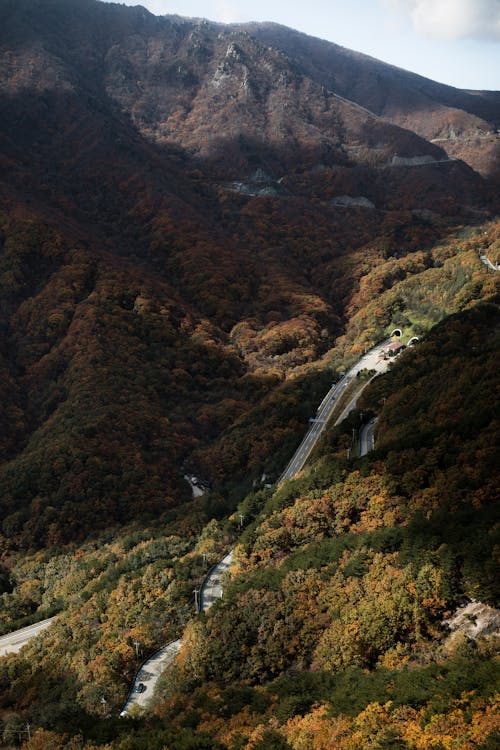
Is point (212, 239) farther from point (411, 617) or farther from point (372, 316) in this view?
point (411, 617)

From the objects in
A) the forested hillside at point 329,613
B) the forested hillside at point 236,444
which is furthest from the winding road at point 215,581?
the forested hillside at point 329,613

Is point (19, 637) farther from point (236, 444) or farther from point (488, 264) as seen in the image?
point (488, 264)

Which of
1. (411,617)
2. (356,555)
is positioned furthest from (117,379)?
(411,617)

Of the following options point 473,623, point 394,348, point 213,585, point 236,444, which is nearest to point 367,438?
point 213,585

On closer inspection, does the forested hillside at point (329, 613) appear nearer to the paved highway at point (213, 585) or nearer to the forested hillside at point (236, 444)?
the forested hillside at point (236, 444)

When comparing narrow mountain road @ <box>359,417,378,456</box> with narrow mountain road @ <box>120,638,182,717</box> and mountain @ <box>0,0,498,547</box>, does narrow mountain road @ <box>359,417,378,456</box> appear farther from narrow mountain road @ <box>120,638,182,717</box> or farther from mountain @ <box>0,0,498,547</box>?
narrow mountain road @ <box>120,638,182,717</box>

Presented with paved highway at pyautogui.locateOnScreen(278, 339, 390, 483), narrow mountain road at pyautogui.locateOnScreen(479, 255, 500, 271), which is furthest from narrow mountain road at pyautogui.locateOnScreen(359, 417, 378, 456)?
narrow mountain road at pyautogui.locateOnScreen(479, 255, 500, 271)
